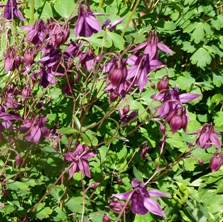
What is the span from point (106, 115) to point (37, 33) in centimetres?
38

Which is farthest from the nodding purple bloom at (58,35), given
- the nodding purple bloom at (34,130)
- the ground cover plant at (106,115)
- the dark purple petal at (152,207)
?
the dark purple petal at (152,207)

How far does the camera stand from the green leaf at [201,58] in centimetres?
284

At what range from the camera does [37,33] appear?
172 centimetres

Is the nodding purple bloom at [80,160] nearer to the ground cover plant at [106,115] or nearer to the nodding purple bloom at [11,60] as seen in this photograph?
the ground cover plant at [106,115]

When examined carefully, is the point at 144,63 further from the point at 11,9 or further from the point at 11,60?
→ the point at 11,9

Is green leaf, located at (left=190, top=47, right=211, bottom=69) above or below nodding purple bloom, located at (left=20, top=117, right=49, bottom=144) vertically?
below

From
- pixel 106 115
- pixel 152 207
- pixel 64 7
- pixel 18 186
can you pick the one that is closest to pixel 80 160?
pixel 106 115

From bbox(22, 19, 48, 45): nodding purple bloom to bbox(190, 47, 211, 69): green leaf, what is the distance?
1.33m

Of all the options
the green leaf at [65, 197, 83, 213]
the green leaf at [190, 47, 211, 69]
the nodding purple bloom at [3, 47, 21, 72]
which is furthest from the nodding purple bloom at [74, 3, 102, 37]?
the green leaf at [190, 47, 211, 69]

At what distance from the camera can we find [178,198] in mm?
2398

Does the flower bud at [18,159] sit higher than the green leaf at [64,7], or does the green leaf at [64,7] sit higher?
the green leaf at [64,7]

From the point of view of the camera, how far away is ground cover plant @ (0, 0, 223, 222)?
1584 millimetres

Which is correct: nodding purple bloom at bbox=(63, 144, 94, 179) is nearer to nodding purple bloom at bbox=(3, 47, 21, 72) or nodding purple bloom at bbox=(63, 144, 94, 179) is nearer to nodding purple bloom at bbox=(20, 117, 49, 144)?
nodding purple bloom at bbox=(20, 117, 49, 144)

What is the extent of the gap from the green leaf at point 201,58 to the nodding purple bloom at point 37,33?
1.33 metres
